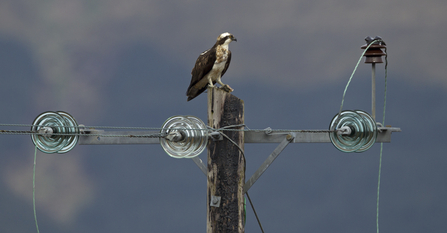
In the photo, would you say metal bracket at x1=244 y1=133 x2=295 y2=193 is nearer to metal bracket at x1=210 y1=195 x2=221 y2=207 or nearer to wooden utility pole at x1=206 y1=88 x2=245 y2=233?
wooden utility pole at x1=206 y1=88 x2=245 y2=233

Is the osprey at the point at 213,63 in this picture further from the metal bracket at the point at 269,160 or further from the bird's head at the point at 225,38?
the metal bracket at the point at 269,160

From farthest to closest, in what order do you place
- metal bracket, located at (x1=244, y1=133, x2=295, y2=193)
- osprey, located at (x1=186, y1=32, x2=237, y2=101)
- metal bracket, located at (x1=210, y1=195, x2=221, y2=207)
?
osprey, located at (x1=186, y1=32, x2=237, y2=101), metal bracket, located at (x1=244, y1=133, x2=295, y2=193), metal bracket, located at (x1=210, y1=195, x2=221, y2=207)

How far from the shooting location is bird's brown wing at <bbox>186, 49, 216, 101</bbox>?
7.12 m

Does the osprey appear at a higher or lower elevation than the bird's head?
lower

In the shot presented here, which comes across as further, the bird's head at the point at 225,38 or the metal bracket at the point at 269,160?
the bird's head at the point at 225,38

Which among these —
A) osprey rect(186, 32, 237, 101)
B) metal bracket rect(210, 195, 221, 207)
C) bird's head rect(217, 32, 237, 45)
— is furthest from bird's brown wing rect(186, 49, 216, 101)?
metal bracket rect(210, 195, 221, 207)

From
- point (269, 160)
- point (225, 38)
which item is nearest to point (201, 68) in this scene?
point (225, 38)

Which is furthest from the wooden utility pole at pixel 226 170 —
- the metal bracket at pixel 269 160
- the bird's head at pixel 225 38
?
the bird's head at pixel 225 38

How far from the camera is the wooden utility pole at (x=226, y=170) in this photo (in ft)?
19.7

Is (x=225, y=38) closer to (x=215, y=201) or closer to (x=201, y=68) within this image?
(x=201, y=68)

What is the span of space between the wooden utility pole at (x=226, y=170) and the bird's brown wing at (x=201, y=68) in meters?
1.09

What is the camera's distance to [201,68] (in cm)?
716

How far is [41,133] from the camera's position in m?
5.52

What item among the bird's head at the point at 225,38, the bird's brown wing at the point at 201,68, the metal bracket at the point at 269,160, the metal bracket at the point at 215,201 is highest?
the bird's head at the point at 225,38
